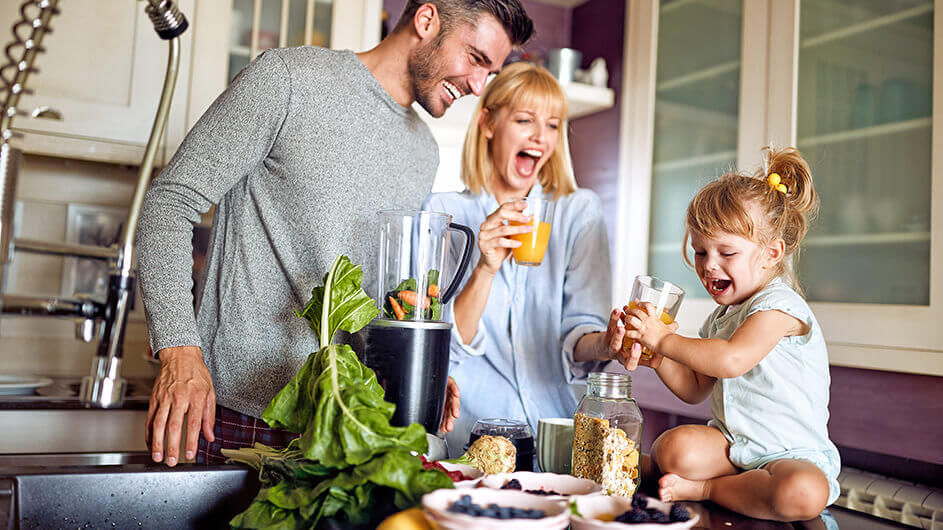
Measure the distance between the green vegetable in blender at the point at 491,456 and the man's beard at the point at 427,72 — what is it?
0.69 m

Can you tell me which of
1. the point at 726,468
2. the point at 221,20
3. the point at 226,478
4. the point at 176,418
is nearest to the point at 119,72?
the point at 221,20

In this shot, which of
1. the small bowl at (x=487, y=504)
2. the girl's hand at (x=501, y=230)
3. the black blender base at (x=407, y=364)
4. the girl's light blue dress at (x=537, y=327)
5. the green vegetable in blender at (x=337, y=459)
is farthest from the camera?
the girl's light blue dress at (x=537, y=327)

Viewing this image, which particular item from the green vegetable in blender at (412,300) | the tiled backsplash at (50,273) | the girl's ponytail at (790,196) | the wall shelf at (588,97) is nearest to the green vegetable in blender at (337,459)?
the green vegetable in blender at (412,300)

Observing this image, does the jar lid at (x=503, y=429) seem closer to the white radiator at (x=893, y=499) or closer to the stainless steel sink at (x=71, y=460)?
the stainless steel sink at (x=71, y=460)

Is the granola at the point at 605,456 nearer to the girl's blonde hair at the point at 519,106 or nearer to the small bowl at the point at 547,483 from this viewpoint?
the small bowl at the point at 547,483

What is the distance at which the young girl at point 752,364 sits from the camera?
0.91 metres

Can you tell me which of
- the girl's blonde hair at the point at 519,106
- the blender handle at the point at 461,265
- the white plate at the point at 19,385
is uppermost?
the girl's blonde hair at the point at 519,106

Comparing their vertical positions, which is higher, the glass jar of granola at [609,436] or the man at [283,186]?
the man at [283,186]

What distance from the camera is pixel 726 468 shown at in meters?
→ 0.98

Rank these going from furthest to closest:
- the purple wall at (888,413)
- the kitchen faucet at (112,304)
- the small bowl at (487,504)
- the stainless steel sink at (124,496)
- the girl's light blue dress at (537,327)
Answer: the kitchen faucet at (112,304) → the purple wall at (888,413) → the girl's light blue dress at (537,327) → the stainless steel sink at (124,496) → the small bowl at (487,504)

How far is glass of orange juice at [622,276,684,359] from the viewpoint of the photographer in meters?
1.03

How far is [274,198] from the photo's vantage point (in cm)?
129

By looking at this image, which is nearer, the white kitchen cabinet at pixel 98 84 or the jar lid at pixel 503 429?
the jar lid at pixel 503 429

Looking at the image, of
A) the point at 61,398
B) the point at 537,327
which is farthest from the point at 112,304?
the point at 537,327
